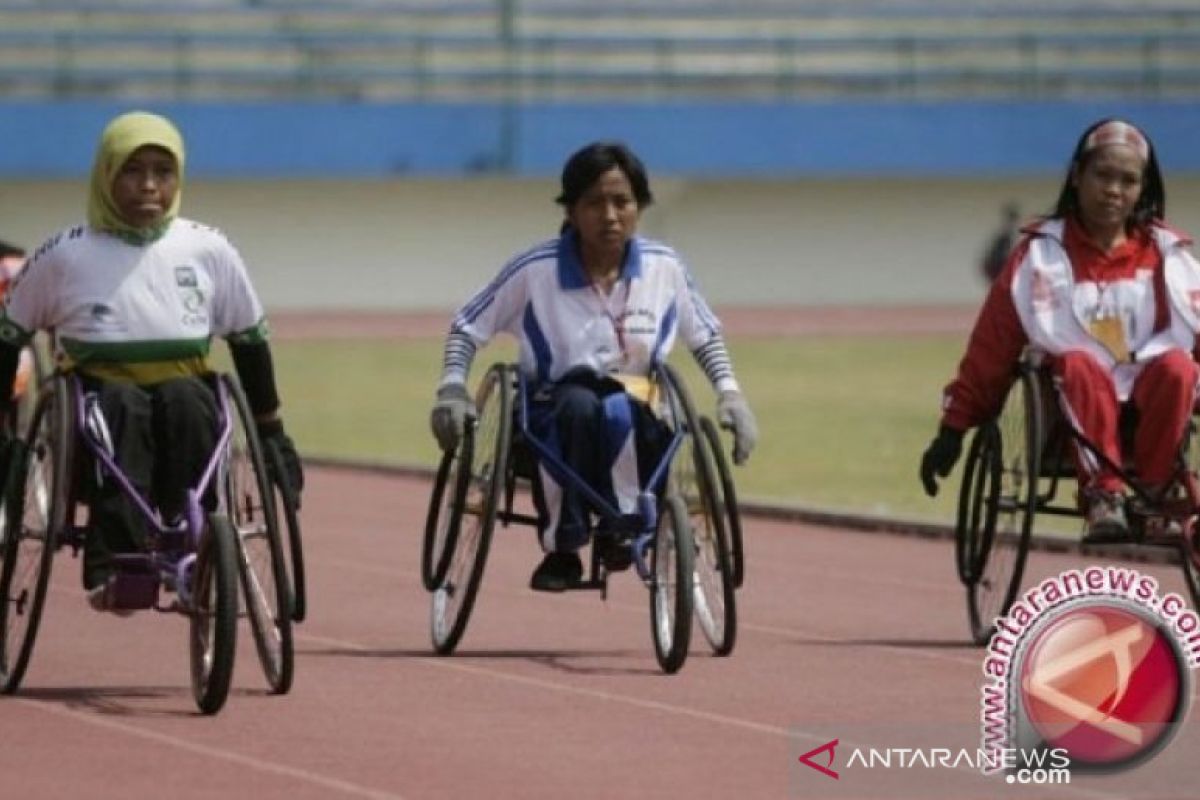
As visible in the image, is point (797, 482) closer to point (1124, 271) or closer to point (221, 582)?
point (1124, 271)

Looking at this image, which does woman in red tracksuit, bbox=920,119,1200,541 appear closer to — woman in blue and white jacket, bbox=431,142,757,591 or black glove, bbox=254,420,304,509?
woman in blue and white jacket, bbox=431,142,757,591

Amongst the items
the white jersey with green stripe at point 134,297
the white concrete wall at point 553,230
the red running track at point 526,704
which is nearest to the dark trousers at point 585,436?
the red running track at point 526,704

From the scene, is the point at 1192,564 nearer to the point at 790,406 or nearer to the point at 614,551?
the point at 614,551

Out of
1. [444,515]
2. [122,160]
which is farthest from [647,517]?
[122,160]

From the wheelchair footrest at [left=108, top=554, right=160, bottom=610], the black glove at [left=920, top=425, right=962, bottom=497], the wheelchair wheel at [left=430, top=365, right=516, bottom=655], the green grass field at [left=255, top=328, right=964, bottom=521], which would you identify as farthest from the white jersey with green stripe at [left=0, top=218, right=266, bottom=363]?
the green grass field at [left=255, top=328, right=964, bottom=521]

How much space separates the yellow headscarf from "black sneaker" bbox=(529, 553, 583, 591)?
1882mm

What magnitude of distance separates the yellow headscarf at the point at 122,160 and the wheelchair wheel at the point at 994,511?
2.91m

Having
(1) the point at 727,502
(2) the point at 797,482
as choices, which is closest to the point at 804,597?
(1) the point at 727,502

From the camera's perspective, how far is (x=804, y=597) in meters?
14.6

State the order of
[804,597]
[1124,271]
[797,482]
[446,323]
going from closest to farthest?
1. [1124,271]
2. [804,597]
3. [797,482]
4. [446,323]

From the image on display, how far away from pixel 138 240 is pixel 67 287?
25cm

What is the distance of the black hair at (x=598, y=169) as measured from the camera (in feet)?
39.8

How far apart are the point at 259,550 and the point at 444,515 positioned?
1.71 meters

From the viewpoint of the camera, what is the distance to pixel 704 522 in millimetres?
12023
